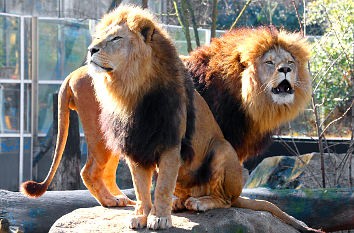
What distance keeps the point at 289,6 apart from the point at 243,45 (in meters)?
9.98

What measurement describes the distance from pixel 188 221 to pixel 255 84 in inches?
45.7

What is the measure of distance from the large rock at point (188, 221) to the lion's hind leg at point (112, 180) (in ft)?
0.56

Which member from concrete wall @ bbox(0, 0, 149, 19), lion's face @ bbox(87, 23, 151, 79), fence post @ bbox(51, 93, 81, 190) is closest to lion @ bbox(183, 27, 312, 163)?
lion's face @ bbox(87, 23, 151, 79)

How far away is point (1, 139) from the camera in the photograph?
860 cm

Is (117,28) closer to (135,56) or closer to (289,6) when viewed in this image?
(135,56)

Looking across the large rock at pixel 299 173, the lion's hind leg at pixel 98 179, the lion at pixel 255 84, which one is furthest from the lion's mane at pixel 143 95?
the large rock at pixel 299 173

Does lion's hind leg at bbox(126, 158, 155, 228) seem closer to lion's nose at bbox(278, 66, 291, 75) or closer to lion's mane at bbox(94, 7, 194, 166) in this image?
lion's mane at bbox(94, 7, 194, 166)

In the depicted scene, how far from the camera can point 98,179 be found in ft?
12.4

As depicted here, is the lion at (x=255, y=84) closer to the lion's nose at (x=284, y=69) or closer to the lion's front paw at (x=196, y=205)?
the lion's nose at (x=284, y=69)

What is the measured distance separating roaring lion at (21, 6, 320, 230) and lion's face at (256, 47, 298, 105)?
554 mm

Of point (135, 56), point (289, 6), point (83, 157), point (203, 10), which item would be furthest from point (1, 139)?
point (289, 6)

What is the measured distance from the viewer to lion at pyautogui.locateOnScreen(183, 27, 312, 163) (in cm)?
387

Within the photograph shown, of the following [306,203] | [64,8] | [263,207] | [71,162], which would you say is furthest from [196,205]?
[64,8]

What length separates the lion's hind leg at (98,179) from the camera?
3.76 metres
